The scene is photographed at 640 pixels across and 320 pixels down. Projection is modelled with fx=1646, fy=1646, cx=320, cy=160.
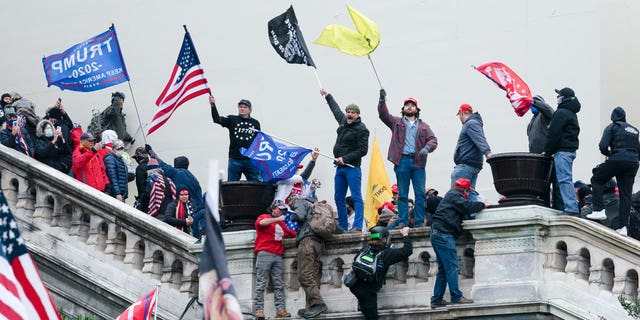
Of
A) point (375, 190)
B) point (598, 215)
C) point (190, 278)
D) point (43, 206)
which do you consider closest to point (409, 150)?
point (598, 215)

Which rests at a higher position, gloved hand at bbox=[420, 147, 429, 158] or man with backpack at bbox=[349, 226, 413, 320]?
gloved hand at bbox=[420, 147, 429, 158]

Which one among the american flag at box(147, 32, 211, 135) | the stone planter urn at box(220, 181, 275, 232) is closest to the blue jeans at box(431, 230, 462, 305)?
the stone planter urn at box(220, 181, 275, 232)

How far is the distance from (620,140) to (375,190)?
15.5ft

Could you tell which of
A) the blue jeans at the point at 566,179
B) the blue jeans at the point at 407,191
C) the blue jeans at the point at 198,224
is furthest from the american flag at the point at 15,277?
the blue jeans at the point at 198,224

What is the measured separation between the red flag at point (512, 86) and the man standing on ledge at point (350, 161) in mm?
1437

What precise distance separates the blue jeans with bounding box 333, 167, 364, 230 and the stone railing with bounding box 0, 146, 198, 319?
1.64m

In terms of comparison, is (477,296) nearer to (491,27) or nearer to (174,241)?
(174,241)

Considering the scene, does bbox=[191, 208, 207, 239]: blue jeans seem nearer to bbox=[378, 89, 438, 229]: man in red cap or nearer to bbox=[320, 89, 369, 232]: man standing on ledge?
bbox=[320, 89, 369, 232]: man standing on ledge

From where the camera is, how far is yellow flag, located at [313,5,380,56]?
59.3ft

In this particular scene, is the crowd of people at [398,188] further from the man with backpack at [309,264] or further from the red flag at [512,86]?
the red flag at [512,86]

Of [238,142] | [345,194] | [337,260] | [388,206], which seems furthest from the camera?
[238,142]

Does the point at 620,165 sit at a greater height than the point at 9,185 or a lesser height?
lesser

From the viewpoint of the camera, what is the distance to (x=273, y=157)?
1822cm

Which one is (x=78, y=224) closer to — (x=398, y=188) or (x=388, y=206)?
(x=388, y=206)
